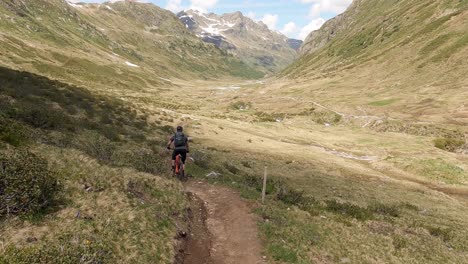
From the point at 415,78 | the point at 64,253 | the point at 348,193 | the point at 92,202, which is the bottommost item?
the point at 348,193

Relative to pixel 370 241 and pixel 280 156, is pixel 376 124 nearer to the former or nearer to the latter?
pixel 280 156

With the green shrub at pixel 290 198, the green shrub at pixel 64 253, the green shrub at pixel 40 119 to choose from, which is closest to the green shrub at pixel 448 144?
the green shrub at pixel 290 198

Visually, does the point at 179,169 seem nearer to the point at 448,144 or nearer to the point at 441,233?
the point at 441,233

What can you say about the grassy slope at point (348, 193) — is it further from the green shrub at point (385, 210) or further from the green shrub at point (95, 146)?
the green shrub at point (95, 146)


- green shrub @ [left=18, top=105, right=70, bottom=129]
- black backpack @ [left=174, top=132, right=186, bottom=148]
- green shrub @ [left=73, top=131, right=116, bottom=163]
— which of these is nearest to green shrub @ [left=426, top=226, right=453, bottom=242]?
black backpack @ [left=174, top=132, right=186, bottom=148]

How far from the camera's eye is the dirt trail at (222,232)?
52.9ft

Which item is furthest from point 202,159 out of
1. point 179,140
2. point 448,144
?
point 448,144

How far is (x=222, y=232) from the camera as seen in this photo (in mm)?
18594

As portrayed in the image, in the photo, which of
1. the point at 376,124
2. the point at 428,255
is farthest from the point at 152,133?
the point at 376,124

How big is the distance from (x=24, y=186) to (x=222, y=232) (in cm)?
920

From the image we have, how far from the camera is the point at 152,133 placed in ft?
145

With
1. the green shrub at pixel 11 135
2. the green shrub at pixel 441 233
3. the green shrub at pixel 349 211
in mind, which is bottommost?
the green shrub at pixel 441 233

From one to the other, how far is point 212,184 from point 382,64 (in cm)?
17563

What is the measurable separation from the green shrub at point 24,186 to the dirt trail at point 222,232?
6067 millimetres
